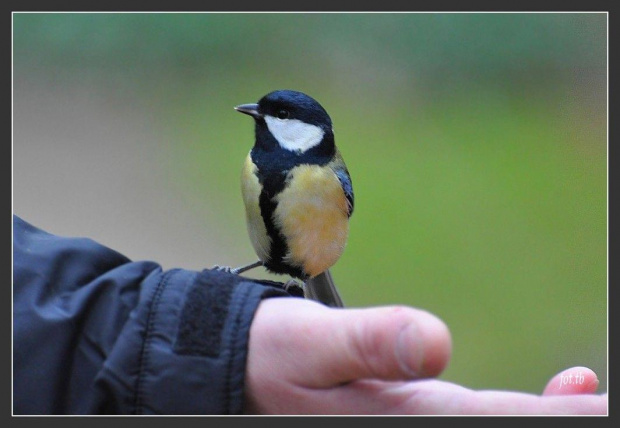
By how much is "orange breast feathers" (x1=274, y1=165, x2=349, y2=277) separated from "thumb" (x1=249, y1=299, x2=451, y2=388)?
0.57 ft

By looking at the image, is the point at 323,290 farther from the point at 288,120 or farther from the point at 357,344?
the point at 357,344

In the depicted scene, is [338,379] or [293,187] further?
[293,187]

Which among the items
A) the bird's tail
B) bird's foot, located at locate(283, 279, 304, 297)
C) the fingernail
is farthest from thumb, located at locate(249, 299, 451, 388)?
the bird's tail

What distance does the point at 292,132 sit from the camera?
2.93ft

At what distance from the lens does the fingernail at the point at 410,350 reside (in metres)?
0.62

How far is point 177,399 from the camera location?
0.73 metres

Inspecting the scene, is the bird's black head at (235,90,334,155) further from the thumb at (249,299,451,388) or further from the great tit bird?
the thumb at (249,299,451,388)

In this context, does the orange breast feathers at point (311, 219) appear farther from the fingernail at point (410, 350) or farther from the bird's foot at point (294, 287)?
the fingernail at point (410, 350)

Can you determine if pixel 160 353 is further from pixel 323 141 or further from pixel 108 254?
pixel 323 141

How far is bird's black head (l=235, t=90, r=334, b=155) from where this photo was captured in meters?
0.88

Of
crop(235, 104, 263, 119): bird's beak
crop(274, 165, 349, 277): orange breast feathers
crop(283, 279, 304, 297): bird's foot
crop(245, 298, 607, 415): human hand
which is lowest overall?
crop(245, 298, 607, 415): human hand

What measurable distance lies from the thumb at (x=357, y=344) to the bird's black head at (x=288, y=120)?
0.22 metres

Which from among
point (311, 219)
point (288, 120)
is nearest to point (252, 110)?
point (288, 120)

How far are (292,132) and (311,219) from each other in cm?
12
